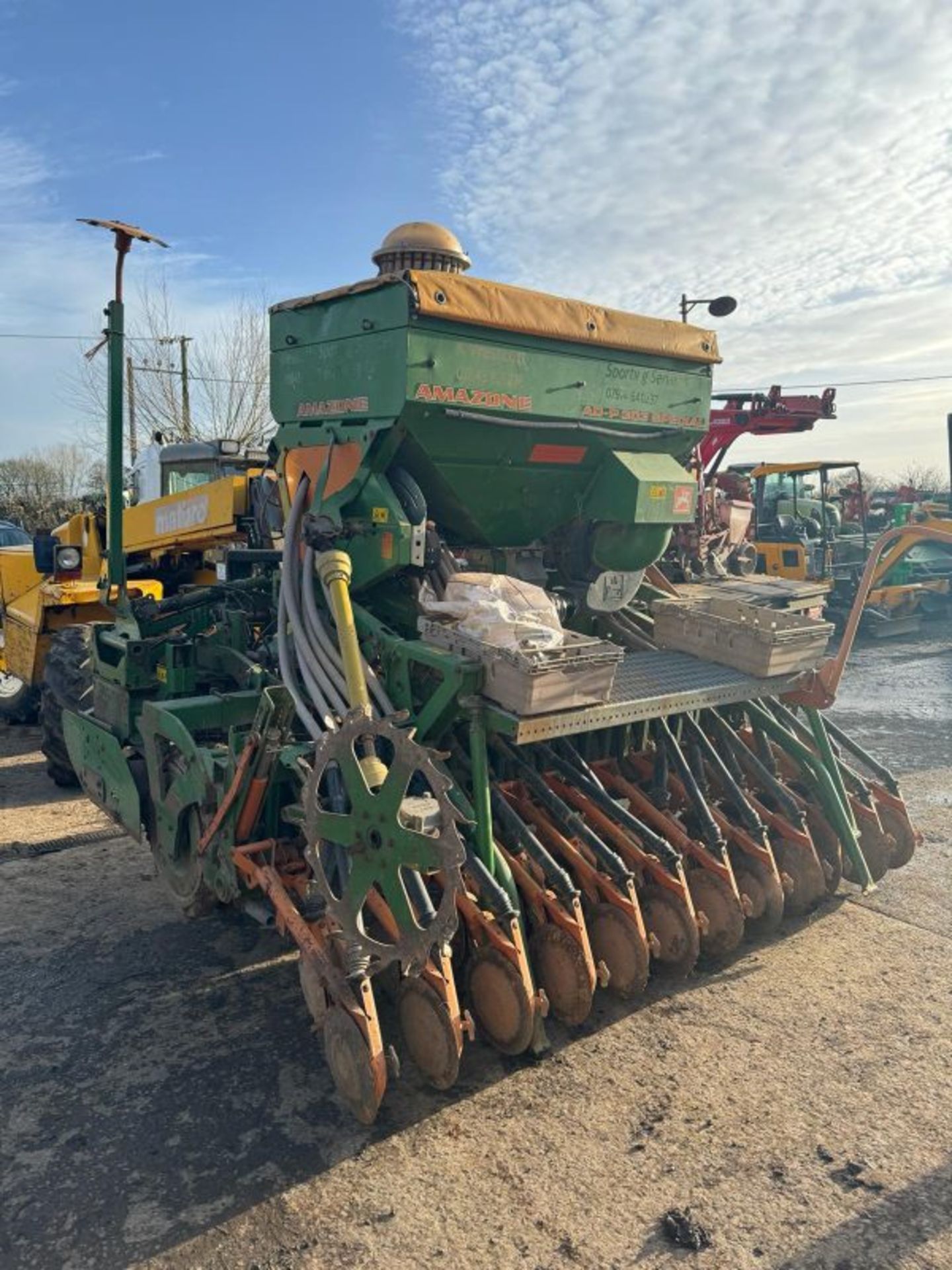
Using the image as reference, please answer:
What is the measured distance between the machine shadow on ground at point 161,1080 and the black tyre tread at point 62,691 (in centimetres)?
223

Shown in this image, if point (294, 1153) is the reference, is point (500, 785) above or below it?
above

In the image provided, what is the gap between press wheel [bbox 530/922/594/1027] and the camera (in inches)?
140

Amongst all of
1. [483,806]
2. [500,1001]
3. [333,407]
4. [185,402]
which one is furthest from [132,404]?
[500,1001]

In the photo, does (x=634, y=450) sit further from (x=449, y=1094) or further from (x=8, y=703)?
(x=8, y=703)

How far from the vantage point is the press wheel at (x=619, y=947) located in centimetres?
373

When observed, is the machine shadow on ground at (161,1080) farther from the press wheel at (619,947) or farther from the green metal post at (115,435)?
the green metal post at (115,435)

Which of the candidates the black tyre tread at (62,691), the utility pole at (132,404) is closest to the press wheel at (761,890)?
the black tyre tread at (62,691)

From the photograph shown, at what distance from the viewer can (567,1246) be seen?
2736 mm

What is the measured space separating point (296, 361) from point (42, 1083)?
3.29 meters

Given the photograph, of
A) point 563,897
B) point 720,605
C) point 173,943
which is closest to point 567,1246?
point 563,897

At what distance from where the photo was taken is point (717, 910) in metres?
4.14

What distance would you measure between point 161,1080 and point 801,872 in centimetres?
298

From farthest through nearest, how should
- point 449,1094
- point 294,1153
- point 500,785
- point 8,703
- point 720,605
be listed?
point 8,703 < point 720,605 < point 500,785 < point 449,1094 < point 294,1153

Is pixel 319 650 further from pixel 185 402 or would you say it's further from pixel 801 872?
pixel 185 402
